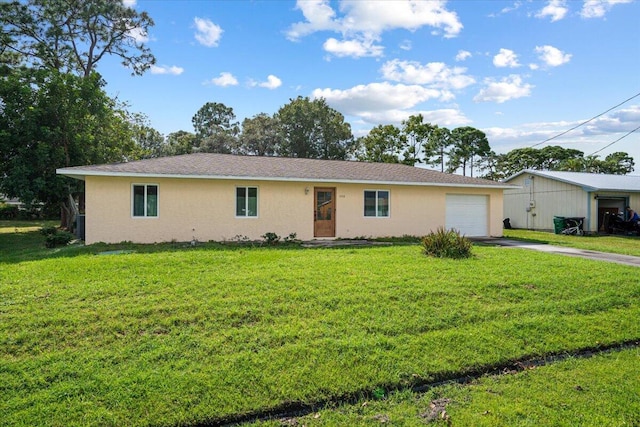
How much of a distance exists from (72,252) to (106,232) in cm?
201

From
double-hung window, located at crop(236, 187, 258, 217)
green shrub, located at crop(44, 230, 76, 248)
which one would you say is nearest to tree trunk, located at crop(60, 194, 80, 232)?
green shrub, located at crop(44, 230, 76, 248)

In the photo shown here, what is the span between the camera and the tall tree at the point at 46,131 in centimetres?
1614

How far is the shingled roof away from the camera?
11766mm

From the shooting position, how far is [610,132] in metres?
24.6

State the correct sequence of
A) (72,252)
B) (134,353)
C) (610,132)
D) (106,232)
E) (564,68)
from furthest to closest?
(610,132) → (564,68) → (106,232) → (72,252) → (134,353)

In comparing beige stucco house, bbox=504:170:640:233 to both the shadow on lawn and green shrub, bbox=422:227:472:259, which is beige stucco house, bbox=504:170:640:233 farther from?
the shadow on lawn

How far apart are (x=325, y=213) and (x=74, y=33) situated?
68.3 ft

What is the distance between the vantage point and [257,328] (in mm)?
4863

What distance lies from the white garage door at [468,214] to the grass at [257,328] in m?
7.61

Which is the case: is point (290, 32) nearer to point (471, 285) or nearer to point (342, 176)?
point (342, 176)

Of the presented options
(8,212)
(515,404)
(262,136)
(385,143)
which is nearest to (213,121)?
(262,136)

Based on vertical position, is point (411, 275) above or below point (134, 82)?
below

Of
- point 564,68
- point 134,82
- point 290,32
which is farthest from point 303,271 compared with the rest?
point 134,82

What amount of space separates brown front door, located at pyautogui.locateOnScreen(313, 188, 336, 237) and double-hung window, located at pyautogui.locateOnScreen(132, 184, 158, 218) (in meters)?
5.69
